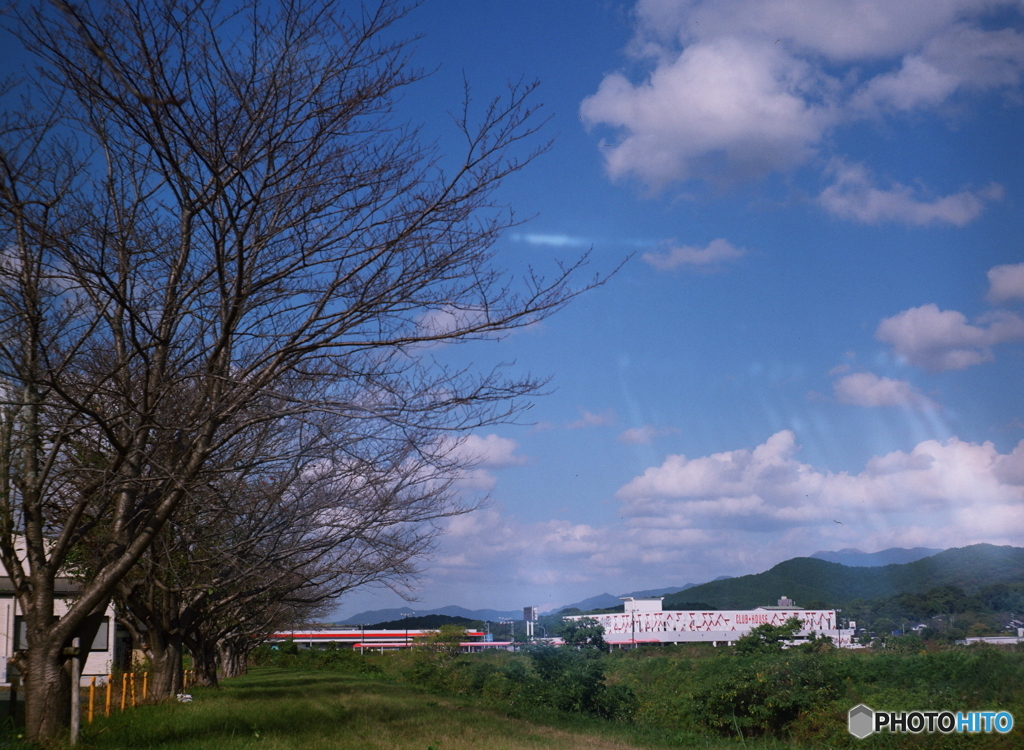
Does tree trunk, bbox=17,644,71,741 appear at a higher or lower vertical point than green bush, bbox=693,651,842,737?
higher

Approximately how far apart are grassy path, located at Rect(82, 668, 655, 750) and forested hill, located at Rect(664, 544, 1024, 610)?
1001 cm

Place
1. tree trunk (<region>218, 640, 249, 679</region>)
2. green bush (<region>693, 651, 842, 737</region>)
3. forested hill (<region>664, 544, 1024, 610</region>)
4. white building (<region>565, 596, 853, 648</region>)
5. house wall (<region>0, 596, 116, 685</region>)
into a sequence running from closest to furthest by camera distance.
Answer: green bush (<region>693, 651, 842, 737</region>) < forested hill (<region>664, 544, 1024, 610</region>) < house wall (<region>0, 596, 116, 685</region>) < white building (<region>565, 596, 853, 648</region>) < tree trunk (<region>218, 640, 249, 679</region>)

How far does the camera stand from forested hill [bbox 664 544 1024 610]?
60.0ft

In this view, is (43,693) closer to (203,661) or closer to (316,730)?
(316,730)

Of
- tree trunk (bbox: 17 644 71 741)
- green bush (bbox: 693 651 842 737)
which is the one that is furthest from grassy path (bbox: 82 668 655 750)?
green bush (bbox: 693 651 842 737)

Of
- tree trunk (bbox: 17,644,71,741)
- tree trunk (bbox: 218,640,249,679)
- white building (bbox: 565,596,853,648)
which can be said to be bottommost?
tree trunk (bbox: 218,640,249,679)

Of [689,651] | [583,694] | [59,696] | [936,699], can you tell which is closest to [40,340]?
[59,696]

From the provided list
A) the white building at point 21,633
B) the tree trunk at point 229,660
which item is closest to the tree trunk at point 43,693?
the white building at point 21,633

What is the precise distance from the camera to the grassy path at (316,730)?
9.90 metres

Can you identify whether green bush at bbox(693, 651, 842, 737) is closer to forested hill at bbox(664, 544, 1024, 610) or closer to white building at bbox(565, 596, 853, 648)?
forested hill at bbox(664, 544, 1024, 610)

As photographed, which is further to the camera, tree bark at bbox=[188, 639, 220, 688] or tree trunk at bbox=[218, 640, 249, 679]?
tree trunk at bbox=[218, 640, 249, 679]

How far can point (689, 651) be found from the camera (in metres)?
25.8

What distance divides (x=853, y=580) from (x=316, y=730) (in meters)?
22.6

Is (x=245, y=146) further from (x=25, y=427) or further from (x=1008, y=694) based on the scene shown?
(x=1008, y=694)
